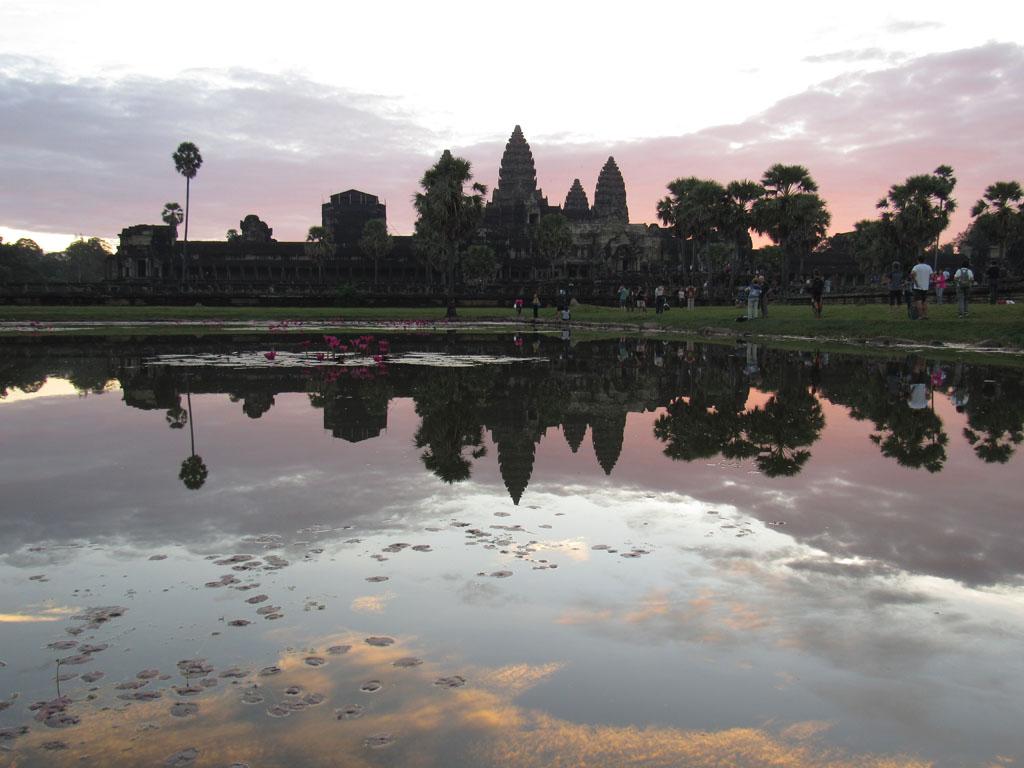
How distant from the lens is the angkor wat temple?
331ft

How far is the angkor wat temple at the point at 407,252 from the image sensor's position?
10100cm

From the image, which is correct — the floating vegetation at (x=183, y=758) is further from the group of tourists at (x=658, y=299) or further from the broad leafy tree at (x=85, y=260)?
the broad leafy tree at (x=85, y=260)

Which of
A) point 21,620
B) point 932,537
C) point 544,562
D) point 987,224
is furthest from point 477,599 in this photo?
Result: point 987,224

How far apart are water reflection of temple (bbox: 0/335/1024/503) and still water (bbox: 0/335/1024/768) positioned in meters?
0.12

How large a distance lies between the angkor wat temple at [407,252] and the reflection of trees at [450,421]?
78127 millimetres

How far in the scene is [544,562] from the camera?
200 inches

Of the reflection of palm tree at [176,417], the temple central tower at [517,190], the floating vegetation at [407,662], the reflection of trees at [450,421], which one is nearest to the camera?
the floating vegetation at [407,662]

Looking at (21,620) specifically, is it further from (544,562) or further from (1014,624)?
(1014,624)

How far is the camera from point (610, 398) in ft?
42.3

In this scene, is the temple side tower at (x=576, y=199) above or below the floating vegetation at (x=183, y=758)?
above

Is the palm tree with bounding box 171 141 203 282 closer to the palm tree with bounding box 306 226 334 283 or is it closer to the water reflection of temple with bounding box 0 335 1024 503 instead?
the palm tree with bounding box 306 226 334 283

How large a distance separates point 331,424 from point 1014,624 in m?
7.75

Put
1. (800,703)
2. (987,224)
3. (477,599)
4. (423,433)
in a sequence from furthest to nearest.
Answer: (987,224)
(423,433)
(477,599)
(800,703)

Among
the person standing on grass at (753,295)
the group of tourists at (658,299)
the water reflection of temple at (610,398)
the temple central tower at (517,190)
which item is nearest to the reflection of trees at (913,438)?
the water reflection of temple at (610,398)
